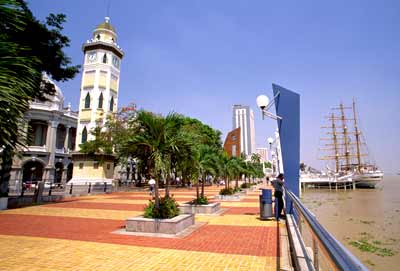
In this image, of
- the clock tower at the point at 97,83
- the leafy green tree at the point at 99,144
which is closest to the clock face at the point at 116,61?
the clock tower at the point at 97,83

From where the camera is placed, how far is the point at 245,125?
6432 inches

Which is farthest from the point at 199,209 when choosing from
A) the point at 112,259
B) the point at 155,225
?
the point at 112,259

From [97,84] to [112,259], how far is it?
1300 inches

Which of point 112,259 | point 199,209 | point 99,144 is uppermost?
point 99,144

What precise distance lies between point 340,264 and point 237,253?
16.1 ft

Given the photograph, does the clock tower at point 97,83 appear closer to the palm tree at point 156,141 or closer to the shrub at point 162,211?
the palm tree at point 156,141

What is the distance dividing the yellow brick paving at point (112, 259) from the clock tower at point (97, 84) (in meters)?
29.5

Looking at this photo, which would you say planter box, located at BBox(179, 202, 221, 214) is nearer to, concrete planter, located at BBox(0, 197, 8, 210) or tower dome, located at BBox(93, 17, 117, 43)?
concrete planter, located at BBox(0, 197, 8, 210)

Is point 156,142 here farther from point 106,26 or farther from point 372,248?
point 106,26

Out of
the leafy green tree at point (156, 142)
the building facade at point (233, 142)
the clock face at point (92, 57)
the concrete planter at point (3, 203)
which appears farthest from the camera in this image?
the building facade at point (233, 142)

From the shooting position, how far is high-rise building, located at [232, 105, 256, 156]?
158m

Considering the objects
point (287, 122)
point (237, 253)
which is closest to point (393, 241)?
point (287, 122)

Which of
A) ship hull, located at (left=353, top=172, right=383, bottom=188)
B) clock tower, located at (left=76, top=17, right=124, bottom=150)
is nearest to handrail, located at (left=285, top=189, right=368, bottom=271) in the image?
clock tower, located at (left=76, top=17, right=124, bottom=150)

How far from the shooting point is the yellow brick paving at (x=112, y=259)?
488cm
